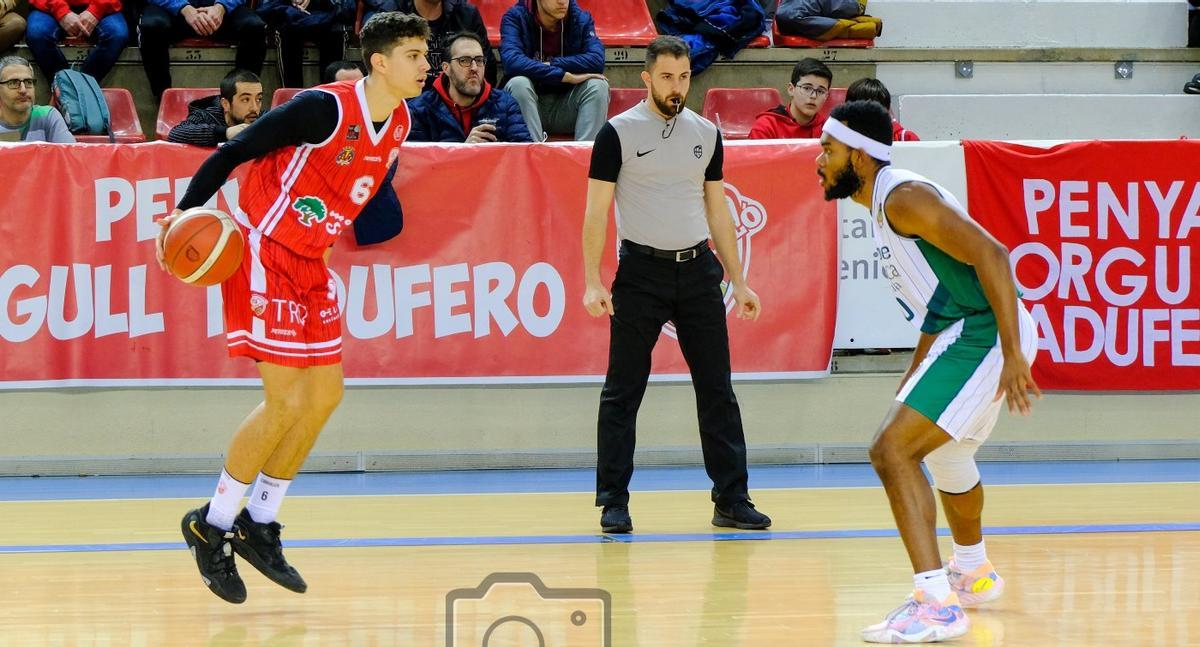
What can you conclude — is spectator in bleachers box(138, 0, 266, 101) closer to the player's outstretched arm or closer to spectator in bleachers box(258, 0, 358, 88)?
spectator in bleachers box(258, 0, 358, 88)

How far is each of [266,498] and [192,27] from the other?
6230 mm

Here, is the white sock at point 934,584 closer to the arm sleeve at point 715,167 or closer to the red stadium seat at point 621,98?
the arm sleeve at point 715,167

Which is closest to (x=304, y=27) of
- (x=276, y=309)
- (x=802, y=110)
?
(x=802, y=110)

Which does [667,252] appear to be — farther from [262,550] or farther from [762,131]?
[762,131]

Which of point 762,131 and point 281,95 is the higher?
point 281,95

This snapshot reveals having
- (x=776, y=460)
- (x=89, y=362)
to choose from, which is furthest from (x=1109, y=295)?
(x=89, y=362)

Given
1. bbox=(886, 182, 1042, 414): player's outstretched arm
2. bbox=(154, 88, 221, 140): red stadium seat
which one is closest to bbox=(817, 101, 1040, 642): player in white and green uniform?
bbox=(886, 182, 1042, 414): player's outstretched arm

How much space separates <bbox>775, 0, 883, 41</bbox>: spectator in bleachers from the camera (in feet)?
36.2

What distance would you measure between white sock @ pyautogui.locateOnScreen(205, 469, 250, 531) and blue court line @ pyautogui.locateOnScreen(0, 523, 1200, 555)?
41.0 inches

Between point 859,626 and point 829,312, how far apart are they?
4.07 metres

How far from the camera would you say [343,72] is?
28.2ft

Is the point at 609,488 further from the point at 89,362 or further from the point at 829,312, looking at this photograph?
the point at 89,362

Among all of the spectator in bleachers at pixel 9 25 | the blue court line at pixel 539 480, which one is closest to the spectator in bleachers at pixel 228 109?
the blue court line at pixel 539 480

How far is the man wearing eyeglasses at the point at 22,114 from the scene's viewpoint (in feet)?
28.3
